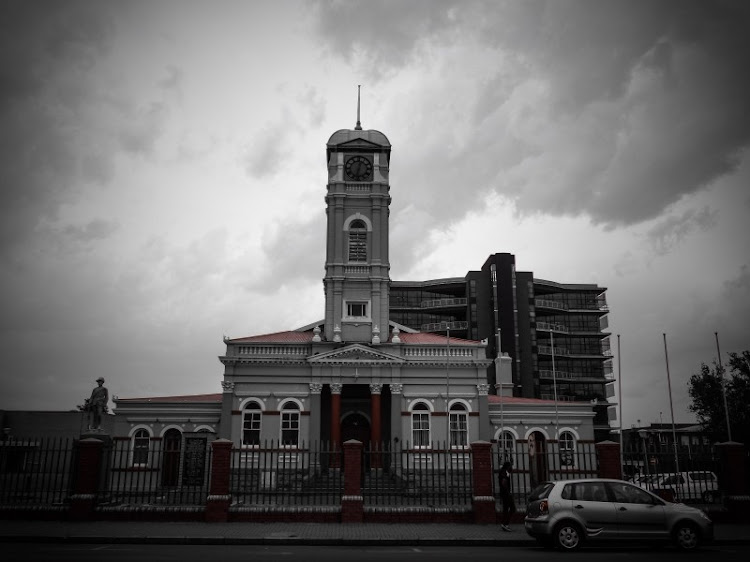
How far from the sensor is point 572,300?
74.3 metres

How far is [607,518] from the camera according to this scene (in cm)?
1499

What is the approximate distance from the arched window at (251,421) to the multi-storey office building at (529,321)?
3578 cm

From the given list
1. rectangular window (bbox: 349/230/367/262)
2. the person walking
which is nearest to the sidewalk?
the person walking

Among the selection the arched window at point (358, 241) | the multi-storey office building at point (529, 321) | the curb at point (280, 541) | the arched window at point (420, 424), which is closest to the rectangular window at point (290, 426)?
the arched window at point (420, 424)

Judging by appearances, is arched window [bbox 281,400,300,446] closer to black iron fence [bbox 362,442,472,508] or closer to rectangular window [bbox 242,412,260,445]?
rectangular window [bbox 242,412,260,445]

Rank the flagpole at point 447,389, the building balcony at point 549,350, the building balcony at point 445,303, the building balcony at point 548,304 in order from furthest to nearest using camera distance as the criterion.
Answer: the building balcony at point 548,304 → the building balcony at point 445,303 → the building balcony at point 549,350 → the flagpole at point 447,389

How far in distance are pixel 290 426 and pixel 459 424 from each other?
9.34 meters

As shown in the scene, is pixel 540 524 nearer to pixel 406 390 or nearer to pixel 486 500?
pixel 486 500

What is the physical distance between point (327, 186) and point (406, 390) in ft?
44.3

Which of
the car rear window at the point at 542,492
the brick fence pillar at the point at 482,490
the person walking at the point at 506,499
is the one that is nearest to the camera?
the car rear window at the point at 542,492

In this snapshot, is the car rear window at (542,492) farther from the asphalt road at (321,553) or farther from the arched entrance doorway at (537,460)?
the arched entrance doorway at (537,460)

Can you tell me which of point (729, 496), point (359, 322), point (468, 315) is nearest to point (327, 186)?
point (359, 322)

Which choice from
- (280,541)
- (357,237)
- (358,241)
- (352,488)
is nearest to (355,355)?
(358,241)

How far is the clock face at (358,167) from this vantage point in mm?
39438
